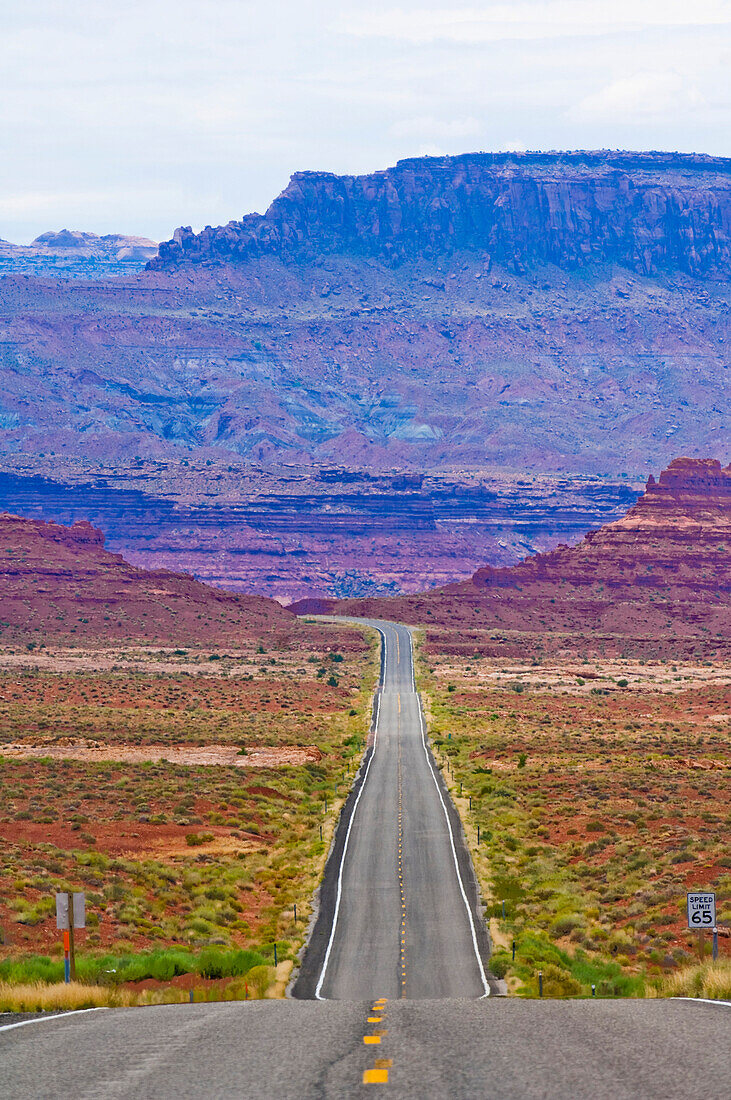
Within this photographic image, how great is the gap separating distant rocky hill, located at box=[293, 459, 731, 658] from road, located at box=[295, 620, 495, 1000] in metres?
79.2

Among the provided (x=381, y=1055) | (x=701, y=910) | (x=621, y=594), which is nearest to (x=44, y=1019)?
(x=381, y=1055)

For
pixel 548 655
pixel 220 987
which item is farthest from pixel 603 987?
pixel 548 655

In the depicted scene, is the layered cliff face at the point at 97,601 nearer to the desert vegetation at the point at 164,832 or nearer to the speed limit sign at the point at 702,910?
the desert vegetation at the point at 164,832

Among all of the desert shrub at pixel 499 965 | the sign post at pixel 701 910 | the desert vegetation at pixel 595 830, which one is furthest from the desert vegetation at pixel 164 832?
the sign post at pixel 701 910

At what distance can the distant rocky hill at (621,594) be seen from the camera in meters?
136

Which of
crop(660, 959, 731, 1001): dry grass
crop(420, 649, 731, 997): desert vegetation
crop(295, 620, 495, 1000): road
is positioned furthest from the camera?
crop(420, 649, 731, 997): desert vegetation

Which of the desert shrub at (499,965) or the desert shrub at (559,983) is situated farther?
the desert shrub at (499,965)

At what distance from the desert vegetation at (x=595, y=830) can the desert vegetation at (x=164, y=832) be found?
4899 mm

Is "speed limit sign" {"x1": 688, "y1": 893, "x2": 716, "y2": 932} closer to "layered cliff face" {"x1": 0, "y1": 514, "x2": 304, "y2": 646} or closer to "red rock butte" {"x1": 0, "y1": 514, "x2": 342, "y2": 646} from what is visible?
"layered cliff face" {"x1": 0, "y1": 514, "x2": 304, "y2": 646}

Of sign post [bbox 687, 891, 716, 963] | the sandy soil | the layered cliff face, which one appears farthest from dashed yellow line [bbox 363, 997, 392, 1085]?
the layered cliff face

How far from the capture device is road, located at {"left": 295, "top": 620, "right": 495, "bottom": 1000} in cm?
2638

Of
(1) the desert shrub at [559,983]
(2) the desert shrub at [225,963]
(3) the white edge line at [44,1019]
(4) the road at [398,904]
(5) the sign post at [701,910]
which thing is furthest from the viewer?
(4) the road at [398,904]

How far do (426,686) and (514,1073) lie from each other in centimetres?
8952

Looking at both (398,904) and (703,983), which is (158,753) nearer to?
(398,904)
